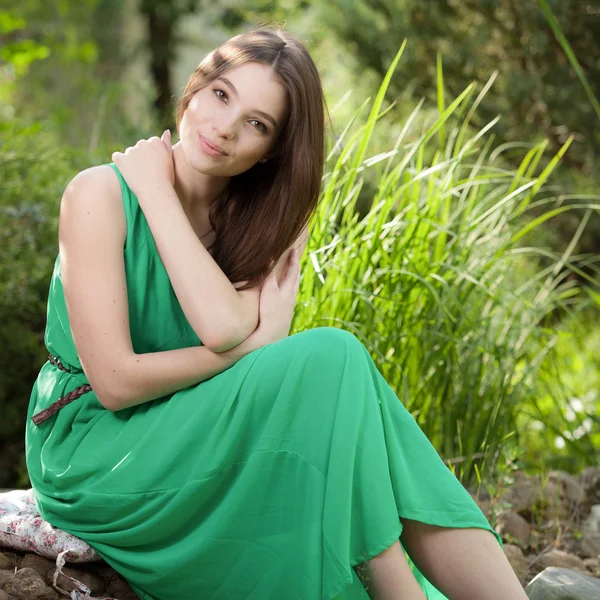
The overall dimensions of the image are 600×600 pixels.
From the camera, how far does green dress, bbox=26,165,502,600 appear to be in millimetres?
1611

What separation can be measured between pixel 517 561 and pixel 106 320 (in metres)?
1.24

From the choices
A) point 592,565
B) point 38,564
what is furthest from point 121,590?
point 592,565

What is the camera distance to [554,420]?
3650 mm

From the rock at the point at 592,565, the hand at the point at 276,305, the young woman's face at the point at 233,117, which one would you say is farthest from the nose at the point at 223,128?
the rock at the point at 592,565

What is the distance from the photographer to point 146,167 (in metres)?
1.96

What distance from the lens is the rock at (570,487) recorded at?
287 centimetres

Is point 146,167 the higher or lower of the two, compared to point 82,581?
higher

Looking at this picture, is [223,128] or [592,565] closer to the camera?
[223,128]

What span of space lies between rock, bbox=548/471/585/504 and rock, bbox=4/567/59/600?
5.48 ft

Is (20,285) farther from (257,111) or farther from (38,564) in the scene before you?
(257,111)

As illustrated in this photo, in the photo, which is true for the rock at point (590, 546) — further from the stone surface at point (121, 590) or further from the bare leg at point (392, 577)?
the stone surface at point (121, 590)

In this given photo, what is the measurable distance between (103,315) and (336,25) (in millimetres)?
3811

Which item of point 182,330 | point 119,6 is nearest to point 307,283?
point 182,330

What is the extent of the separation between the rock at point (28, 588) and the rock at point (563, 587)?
102cm
